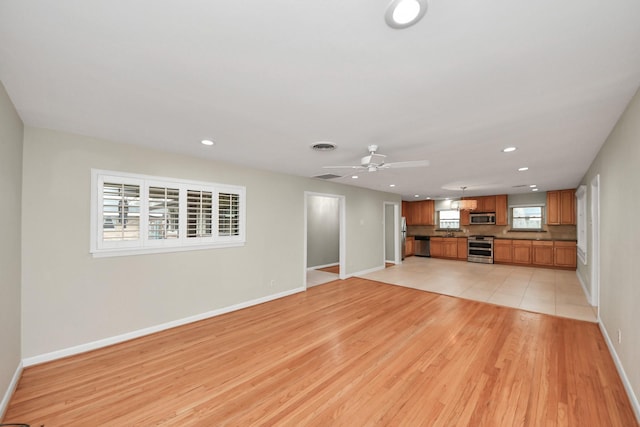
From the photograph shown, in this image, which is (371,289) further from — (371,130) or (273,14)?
(273,14)

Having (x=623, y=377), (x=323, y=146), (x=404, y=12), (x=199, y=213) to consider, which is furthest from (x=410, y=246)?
A: (x=404, y=12)

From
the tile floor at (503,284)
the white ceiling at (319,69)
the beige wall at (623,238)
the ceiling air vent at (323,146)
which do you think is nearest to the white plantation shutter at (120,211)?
the white ceiling at (319,69)

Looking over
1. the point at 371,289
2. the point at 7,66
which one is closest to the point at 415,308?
the point at 371,289

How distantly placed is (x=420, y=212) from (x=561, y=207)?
4167mm

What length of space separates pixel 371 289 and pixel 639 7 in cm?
499

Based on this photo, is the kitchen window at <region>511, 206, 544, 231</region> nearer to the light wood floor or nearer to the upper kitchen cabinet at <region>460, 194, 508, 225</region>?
the upper kitchen cabinet at <region>460, 194, 508, 225</region>

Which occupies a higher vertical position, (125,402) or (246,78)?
(246,78)

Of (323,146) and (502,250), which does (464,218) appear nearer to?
(502,250)

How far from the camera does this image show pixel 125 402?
2066mm

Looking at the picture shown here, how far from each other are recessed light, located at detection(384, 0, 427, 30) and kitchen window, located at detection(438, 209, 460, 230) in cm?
976

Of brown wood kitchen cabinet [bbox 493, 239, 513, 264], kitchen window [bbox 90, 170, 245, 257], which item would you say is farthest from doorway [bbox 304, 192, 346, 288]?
brown wood kitchen cabinet [bbox 493, 239, 513, 264]

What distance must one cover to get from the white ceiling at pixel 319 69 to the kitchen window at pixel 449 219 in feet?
23.6

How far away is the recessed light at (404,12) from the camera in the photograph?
108cm

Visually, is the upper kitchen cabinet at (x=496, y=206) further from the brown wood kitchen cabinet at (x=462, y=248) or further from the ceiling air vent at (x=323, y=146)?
the ceiling air vent at (x=323, y=146)
